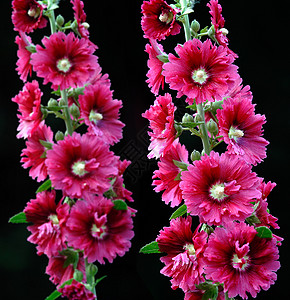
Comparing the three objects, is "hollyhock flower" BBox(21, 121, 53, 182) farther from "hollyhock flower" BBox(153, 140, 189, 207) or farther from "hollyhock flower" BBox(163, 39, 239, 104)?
"hollyhock flower" BBox(163, 39, 239, 104)

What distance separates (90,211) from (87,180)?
0.50ft

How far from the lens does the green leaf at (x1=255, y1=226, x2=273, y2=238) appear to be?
2051 mm

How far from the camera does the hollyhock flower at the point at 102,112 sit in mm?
2428

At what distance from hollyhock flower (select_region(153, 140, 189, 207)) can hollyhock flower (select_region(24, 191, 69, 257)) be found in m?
0.49

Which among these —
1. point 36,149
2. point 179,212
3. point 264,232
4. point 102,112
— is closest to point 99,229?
point 179,212

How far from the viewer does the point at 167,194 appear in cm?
217

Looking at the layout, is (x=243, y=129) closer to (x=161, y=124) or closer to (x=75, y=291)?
(x=161, y=124)

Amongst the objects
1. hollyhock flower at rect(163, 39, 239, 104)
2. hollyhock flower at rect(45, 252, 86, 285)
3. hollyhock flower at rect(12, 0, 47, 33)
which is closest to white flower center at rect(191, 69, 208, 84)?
hollyhock flower at rect(163, 39, 239, 104)

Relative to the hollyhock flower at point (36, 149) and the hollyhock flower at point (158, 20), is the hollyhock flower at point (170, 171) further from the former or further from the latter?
the hollyhock flower at point (36, 149)

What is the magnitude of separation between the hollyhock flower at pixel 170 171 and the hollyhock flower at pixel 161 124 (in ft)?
0.18

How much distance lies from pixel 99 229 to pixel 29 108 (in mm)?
735

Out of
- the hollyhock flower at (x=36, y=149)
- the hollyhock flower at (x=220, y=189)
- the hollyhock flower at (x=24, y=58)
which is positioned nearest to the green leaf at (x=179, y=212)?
the hollyhock flower at (x=220, y=189)

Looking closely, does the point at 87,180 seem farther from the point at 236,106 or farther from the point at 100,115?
the point at 236,106

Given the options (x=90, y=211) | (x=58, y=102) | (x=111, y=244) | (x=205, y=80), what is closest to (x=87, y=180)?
(x=90, y=211)
